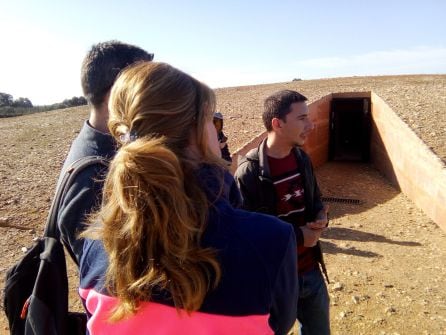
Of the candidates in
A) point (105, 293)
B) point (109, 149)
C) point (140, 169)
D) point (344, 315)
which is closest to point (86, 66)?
point (109, 149)

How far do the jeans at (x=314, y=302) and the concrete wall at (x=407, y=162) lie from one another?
4.18 meters

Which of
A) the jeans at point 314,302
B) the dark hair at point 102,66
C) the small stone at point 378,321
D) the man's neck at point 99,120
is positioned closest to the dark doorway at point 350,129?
the small stone at point 378,321

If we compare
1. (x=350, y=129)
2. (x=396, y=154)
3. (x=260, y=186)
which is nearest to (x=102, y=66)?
(x=260, y=186)

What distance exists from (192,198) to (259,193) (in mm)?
1442

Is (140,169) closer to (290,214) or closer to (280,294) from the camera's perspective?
(280,294)

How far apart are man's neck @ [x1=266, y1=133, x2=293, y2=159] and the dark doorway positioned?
9.04 m

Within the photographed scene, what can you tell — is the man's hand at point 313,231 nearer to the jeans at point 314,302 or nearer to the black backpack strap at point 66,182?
the jeans at point 314,302

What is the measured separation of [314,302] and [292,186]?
2.27 feet

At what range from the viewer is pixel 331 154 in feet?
37.9

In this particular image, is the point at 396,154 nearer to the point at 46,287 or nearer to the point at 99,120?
the point at 99,120

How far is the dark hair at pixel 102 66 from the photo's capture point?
168cm

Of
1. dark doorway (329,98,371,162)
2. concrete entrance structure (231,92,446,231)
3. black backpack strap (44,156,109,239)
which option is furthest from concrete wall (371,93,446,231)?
black backpack strap (44,156,109,239)

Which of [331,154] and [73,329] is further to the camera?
[331,154]

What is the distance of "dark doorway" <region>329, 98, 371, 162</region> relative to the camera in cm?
1120
